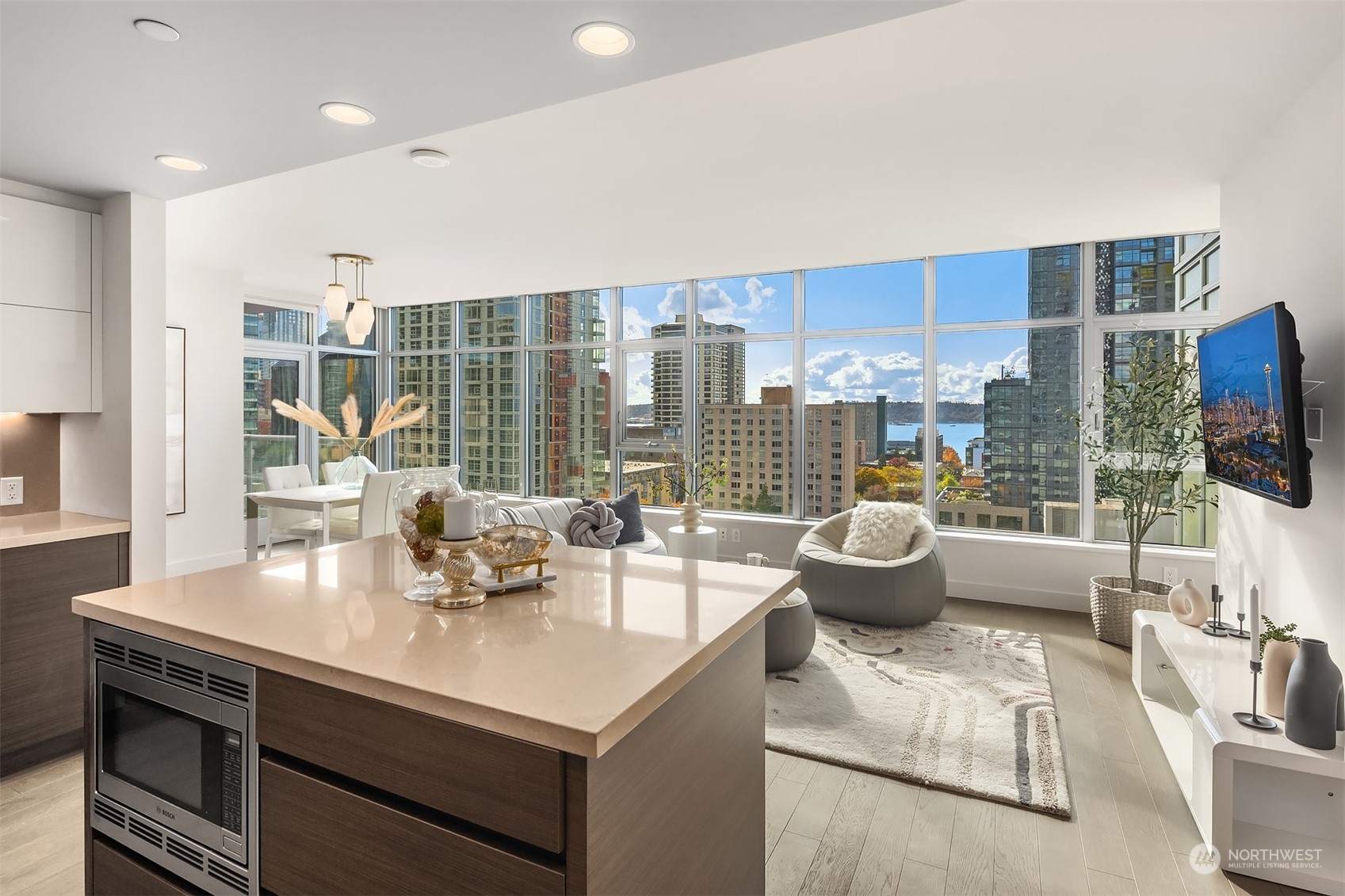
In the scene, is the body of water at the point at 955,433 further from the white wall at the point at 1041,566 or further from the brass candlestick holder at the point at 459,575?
the brass candlestick holder at the point at 459,575

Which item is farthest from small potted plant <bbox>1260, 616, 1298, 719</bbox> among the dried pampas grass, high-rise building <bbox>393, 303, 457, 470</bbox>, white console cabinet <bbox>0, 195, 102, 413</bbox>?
high-rise building <bbox>393, 303, 457, 470</bbox>

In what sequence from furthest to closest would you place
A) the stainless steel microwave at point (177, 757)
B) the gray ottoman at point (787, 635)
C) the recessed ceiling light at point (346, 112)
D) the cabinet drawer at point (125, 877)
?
the gray ottoman at point (787, 635)
the recessed ceiling light at point (346, 112)
the cabinet drawer at point (125, 877)
the stainless steel microwave at point (177, 757)

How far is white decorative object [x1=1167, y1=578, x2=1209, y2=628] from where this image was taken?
291 cm

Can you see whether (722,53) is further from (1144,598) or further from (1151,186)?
(1144,598)

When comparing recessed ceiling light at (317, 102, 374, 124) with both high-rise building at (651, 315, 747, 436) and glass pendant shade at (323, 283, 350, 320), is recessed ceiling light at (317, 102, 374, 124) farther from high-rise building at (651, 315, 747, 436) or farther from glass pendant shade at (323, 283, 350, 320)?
high-rise building at (651, 315, 747, 436)

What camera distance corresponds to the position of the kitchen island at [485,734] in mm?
981

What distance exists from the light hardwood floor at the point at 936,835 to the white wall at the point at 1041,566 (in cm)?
205

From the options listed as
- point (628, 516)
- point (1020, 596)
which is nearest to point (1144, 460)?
point (1020, 596)

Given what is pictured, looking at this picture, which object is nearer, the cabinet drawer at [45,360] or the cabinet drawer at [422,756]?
the cabinet drawer at [422,756]

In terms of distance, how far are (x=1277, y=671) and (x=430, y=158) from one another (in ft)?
12.3

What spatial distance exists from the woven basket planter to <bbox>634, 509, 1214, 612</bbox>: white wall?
382 mm

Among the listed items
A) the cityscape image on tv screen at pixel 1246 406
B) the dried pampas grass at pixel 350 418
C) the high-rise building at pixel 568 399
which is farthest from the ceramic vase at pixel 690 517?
the cityscape image on tv screen at pixel 1246 406

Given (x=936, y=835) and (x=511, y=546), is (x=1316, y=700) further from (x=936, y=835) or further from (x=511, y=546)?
(x=511, y=546)

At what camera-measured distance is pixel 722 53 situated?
1.79 meters
